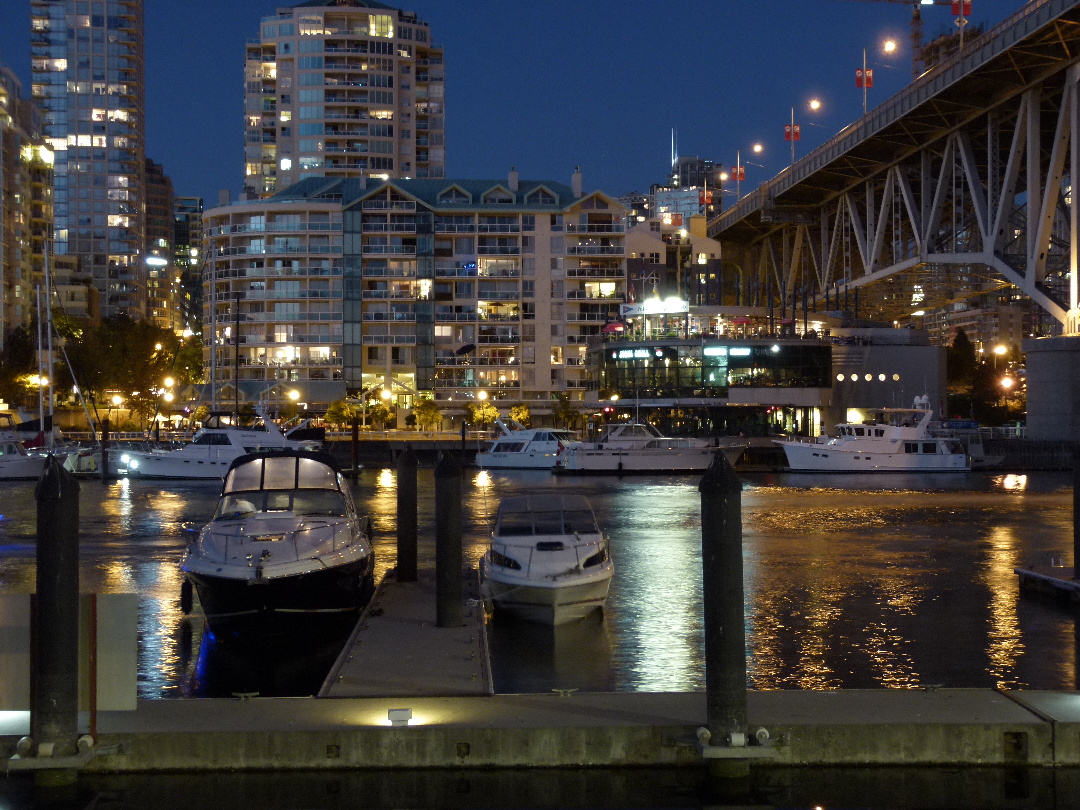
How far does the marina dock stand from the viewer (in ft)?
41.5

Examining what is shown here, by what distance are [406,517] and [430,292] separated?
309 feet

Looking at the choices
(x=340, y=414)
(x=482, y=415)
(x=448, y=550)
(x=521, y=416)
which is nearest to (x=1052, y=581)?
(x=448, y=550)

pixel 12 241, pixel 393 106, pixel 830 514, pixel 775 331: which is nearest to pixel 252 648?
pixel 830 514

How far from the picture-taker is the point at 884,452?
246ft

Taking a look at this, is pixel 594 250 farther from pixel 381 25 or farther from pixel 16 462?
pixel 16 462

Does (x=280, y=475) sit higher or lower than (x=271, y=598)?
higher

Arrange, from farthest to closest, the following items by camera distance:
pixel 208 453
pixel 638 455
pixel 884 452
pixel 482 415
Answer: pixel 482 415 → pixel 884 452 → pixel 638 455 → pixel 208 453

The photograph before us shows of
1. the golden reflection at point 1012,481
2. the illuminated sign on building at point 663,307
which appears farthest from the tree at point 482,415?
the golden reflection at point 1012,481

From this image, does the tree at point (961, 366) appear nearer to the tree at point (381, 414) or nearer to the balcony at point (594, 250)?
the balcony at point (594, 250)

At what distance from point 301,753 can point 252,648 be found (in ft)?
24.6

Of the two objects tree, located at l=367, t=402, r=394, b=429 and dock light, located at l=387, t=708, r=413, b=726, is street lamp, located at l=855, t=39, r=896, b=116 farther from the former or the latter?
dock light, located at l=387, t=708, r=413, b=726

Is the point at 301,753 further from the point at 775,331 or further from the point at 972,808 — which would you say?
the point at 775,331

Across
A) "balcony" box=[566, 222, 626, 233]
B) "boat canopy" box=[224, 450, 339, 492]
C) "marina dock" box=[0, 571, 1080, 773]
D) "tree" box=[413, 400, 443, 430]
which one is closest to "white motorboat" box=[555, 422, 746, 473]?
"tree" box=[413, 400, 443, 430]

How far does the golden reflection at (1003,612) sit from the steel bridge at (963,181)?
3549 cm
